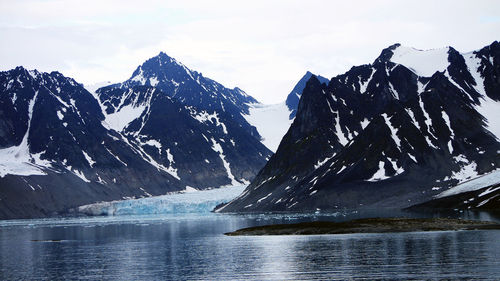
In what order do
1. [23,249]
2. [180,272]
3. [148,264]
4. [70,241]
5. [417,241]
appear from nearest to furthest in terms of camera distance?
[180,272], [148,264], [417,241], [23,249], [70,241]

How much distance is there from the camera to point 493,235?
117562 millimetres

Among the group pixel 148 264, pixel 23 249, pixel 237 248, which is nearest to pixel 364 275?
pixel 148 264

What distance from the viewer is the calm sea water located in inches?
3204

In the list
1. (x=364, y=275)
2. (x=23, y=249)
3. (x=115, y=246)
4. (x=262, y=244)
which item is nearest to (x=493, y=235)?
(x=262, y=244)

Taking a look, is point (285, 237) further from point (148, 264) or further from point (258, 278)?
→ point (258, 278)

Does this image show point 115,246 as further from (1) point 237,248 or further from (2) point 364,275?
(2) point 364,275

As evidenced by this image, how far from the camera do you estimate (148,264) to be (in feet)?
330

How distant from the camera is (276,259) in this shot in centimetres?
9881

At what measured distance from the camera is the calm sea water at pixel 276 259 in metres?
81.4

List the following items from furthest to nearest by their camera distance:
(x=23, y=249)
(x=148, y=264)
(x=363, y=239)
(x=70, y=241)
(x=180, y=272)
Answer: (x=70, y=241), (x=23, y=249), (x=363, y=239), (x=148, y=264), (x=180, y=272)

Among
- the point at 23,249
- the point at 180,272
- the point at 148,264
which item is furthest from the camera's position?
the point at 23,249

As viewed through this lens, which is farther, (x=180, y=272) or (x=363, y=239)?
(x=363, y=239)

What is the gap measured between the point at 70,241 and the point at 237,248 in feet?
170

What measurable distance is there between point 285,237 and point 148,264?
46.5 metres
